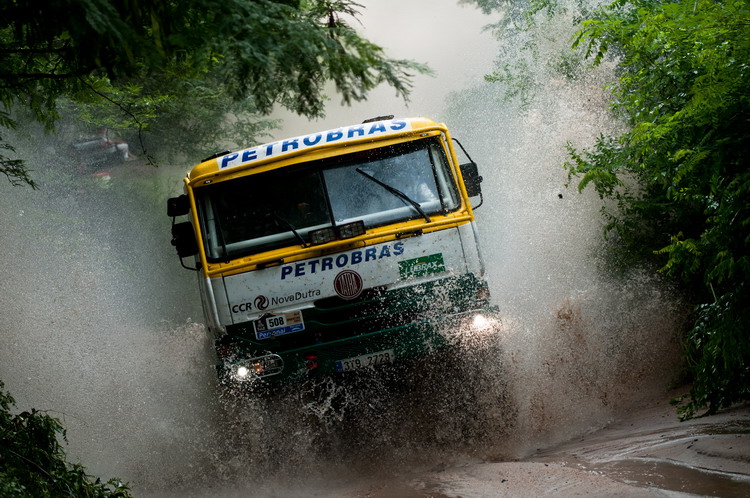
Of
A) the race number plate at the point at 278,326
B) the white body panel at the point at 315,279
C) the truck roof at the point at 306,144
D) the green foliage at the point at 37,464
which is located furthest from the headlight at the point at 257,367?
the green foliage at the point at 37,464

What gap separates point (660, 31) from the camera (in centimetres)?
569

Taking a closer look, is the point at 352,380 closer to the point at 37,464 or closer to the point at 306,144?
the point at 306,144

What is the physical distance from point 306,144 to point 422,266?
1.63 metres

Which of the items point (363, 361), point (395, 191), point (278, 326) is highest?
point (395, 191)

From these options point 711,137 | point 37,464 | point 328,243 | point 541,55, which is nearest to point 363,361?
point 328,243

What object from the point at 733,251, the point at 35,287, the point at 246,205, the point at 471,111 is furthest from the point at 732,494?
the point at 35,287

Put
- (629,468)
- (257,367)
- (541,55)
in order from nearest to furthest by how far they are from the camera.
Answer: (629,468)
(257,367)
(541,55)

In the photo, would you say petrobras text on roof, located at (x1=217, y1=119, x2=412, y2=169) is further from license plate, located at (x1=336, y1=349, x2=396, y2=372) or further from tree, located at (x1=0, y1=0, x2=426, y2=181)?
tree, located at (x1=0, y1=0, x2=426, y2=181)

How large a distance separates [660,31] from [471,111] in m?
11.3

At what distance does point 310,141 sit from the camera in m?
7.48

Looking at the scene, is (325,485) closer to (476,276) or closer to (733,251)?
(476,276)

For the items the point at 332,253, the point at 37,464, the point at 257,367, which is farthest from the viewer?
the point at 332,253

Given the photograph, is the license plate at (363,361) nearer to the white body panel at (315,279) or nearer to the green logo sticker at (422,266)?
the white body panel at (315,279)

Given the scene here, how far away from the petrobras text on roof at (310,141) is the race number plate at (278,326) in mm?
1514
